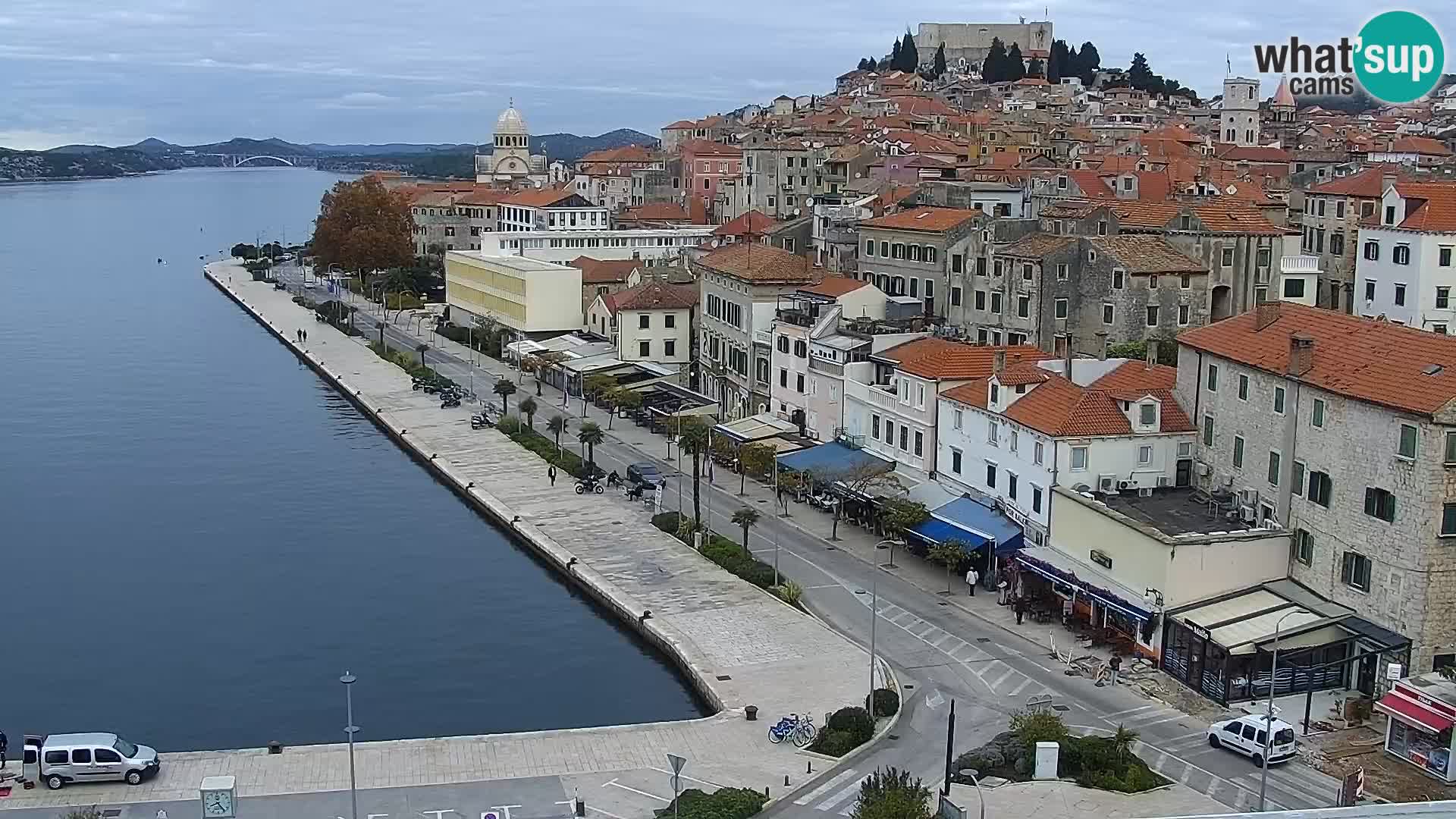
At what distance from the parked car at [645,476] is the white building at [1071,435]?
13346 mm

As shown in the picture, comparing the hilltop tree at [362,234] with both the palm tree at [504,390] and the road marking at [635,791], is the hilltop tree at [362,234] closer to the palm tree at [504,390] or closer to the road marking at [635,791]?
the palm tree at [504,390]

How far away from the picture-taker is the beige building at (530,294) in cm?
9169

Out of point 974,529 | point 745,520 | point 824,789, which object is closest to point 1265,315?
point 974,529

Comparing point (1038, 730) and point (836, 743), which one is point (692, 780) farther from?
point (1038, 730)

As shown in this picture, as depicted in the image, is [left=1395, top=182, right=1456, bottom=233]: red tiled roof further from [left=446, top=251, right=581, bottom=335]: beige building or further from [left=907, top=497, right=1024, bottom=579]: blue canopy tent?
[left=446, top=251, right=581, bottom=335]: beige building

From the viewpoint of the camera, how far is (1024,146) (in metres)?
131

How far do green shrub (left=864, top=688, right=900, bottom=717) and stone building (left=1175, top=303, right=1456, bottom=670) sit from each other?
1056 centimetres

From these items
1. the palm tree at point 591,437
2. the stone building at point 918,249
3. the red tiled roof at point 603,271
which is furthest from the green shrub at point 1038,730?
the red tiled roof at point 603,271

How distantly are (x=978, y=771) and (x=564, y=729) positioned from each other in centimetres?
937

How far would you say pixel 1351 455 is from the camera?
35.0 m

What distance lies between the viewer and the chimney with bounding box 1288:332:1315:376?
1463 inches

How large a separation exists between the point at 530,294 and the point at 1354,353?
61.3 meters

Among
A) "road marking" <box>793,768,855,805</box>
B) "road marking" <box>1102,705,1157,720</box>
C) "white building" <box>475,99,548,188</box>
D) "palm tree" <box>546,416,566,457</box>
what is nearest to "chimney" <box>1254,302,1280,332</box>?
"road marking" <box>1102,705,1157,720</box>

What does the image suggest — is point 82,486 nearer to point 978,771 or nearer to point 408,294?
point 978,771
